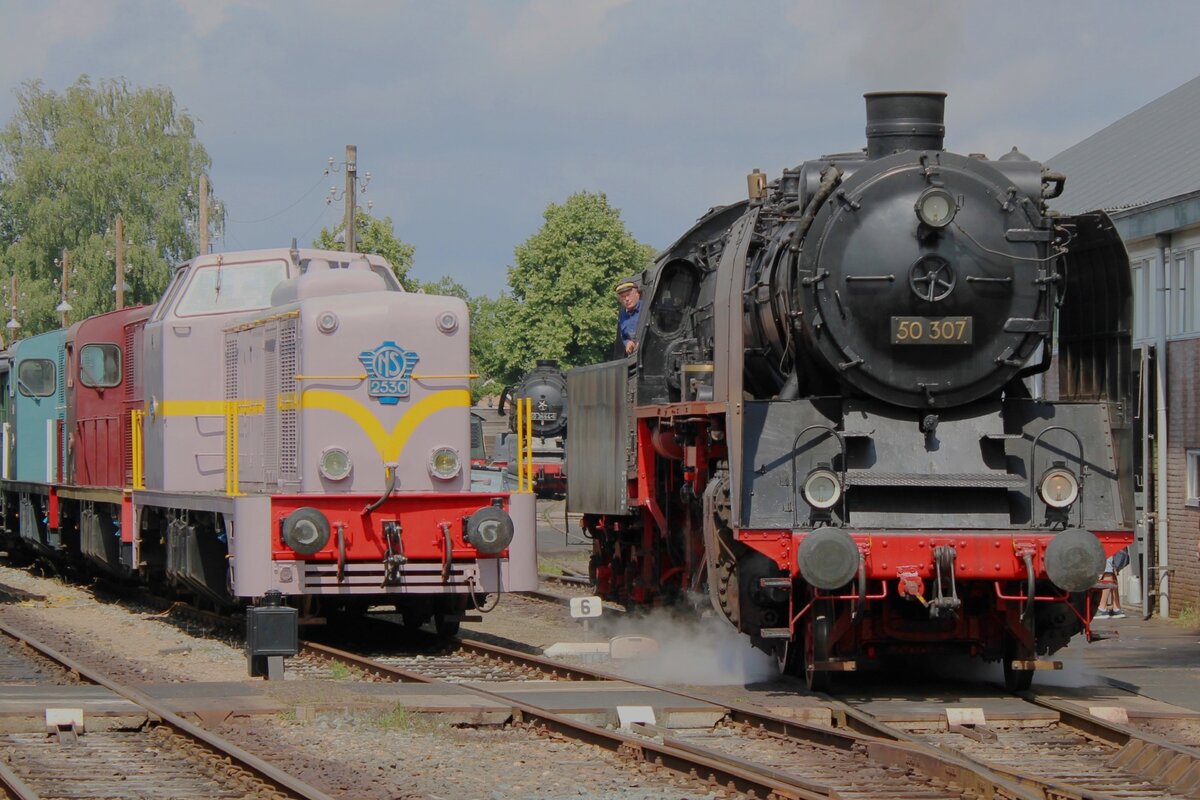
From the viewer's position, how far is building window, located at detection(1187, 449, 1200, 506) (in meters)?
17.1

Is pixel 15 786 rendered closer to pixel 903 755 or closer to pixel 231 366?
pixel 903 755

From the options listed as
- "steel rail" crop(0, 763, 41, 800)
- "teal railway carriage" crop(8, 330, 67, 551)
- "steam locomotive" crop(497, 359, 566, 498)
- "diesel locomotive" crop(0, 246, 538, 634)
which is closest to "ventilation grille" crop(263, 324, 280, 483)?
"diesel locomotive" crop(0, 246, 538, 634)

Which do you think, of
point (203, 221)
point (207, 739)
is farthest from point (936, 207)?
point (203, 221)

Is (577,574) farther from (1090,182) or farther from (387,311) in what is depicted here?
(387,311)

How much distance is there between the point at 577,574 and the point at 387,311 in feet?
36.3

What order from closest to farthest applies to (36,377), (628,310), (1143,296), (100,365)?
(628,310), (1143,296), (100,365), (36,377)

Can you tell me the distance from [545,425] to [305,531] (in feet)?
101

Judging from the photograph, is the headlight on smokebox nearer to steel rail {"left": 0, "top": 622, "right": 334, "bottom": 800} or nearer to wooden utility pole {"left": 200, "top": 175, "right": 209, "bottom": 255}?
steel rail {"left": 0, "top": 622, "right": 334, "bottom": 800}

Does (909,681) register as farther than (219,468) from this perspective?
No

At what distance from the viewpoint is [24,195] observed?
58.8 metres

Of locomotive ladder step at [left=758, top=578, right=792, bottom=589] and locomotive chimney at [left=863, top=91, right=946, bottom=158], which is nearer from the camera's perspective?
locomotive ladder step at [left=758, top=578, right=792, bottom=589]

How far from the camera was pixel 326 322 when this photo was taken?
13242 mm

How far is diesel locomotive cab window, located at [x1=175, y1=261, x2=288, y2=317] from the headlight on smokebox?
3785mm

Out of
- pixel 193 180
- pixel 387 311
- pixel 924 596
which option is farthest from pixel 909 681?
pixel 193 180
